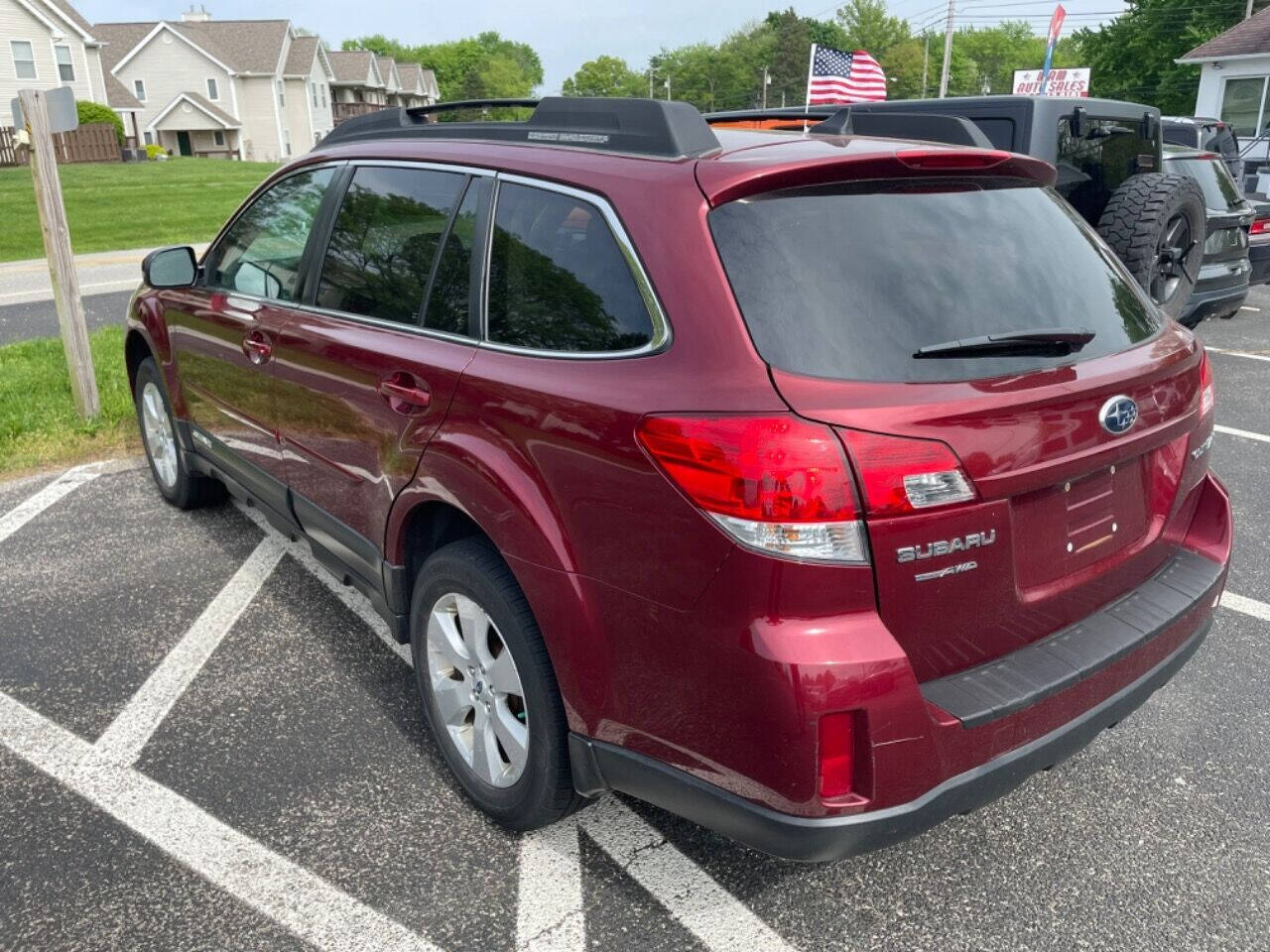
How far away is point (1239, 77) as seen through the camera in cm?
3162

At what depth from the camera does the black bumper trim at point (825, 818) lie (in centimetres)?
209

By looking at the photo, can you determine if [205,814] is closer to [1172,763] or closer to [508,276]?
[508,276]

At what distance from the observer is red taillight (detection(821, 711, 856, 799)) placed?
2.03m

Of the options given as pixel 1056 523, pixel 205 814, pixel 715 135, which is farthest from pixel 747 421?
pixel 205 814

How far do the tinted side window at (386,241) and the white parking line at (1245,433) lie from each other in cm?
570

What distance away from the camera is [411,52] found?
161 m

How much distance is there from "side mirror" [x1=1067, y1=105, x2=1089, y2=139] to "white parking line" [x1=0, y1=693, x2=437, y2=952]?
6.39 metres

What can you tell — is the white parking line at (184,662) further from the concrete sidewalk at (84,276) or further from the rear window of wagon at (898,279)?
the concrete sidewalk at (84,276)

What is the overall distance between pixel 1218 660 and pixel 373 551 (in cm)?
301

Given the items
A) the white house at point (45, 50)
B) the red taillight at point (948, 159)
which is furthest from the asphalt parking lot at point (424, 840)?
the white house at point (45, 50)

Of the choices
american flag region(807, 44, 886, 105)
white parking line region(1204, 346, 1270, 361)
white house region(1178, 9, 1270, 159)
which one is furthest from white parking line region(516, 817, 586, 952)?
white house region(1178, 9, 1270, 159)

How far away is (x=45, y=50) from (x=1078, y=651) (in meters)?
51.7

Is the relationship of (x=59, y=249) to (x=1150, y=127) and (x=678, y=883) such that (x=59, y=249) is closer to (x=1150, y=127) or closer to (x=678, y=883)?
(x=678, y=883)

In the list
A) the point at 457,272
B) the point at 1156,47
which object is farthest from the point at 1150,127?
the point at 1156,47
